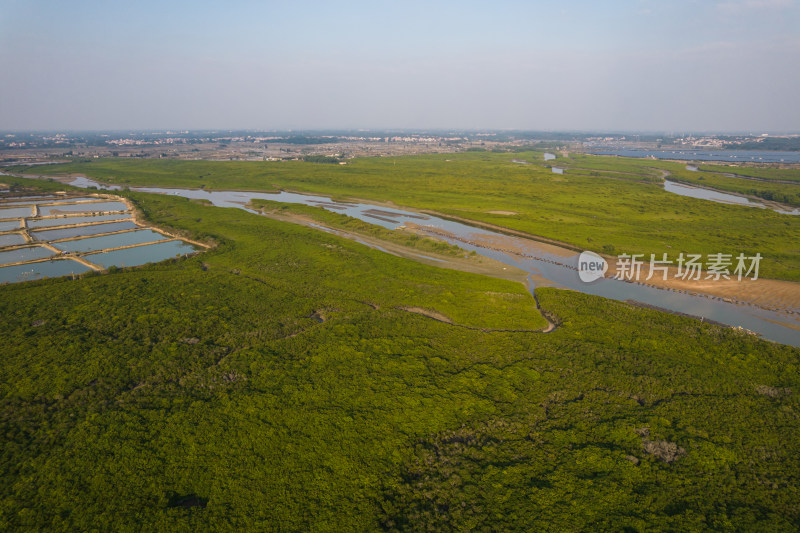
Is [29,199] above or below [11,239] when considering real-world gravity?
above

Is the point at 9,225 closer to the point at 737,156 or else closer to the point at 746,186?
the point at 746,186

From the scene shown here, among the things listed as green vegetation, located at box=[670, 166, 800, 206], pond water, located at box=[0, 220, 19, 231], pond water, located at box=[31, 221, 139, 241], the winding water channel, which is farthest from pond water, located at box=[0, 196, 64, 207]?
green vegetation, located at box=[670, 166, 800, 206]

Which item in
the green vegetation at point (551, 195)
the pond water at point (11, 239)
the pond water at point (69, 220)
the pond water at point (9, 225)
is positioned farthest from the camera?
the pond water at point (69, 220)

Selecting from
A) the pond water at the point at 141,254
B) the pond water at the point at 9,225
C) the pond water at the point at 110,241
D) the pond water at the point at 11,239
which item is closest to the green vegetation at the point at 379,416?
the pond water at the point at 141,254

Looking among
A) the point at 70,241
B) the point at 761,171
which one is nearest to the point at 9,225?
the point at 70,241

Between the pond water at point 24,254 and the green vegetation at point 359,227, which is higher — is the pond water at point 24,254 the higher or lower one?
the lower one

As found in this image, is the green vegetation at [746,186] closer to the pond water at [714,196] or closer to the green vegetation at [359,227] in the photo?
Answer: the pond water at [714,196]

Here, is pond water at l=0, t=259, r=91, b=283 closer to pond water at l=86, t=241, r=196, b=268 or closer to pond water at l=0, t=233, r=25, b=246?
pond water at l=86, t=241, r=196, b=268

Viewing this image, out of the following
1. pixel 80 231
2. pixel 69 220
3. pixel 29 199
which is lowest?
pixel 80 231
